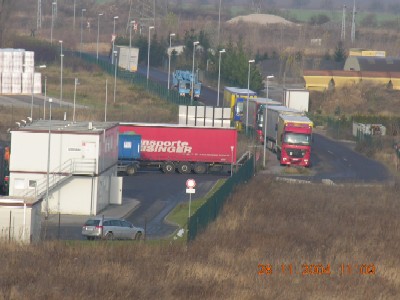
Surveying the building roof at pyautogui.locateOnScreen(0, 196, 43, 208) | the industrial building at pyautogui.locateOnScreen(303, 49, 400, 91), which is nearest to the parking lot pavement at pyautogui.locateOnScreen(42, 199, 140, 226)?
the building roof at pyautogui.locateOnScreen(0, 196, 43, 208)

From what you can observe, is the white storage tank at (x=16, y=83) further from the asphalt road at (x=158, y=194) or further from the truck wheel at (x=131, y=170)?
the truck wheel at (x=131, y=170)

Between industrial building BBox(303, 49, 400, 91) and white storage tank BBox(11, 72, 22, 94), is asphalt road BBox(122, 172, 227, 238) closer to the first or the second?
white storage tank BBox(11, 72, 22, 94)

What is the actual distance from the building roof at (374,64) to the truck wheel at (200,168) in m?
65.4

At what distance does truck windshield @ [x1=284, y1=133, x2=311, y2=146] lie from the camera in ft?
231

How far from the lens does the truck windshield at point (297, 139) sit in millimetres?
70375

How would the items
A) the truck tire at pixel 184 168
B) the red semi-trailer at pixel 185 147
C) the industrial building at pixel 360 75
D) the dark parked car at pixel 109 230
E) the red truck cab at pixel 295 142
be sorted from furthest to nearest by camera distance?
the industrial building at pixel 360 75, the red truck cab at pixel 295 142, the truck tire at pixel 184 168, the red semi-trailer at pixel 185 147, the dark parked car at pixel 109 230

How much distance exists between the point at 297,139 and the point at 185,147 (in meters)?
7.94

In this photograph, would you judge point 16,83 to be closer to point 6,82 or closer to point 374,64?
point 6,82

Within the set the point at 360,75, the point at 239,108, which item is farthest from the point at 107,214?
the point at 360,75

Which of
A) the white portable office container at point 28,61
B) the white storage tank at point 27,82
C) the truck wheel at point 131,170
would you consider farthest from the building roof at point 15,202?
the white storage tank at point 27,82

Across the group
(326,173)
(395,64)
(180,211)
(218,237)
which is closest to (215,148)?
(326,173)

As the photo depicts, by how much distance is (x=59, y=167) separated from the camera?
50.7m

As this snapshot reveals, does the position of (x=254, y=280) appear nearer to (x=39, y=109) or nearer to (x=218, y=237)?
(x=218, y=237)

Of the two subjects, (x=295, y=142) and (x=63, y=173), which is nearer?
(x=63, y=173)
